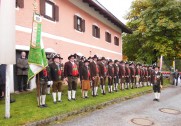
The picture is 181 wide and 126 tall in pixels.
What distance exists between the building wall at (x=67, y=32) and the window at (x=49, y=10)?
11.4 inches

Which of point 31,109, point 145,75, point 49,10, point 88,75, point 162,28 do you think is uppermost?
point 162,28

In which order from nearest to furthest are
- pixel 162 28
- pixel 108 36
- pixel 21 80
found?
pixel 21 80 < pixel 108 36 < pixel 162 28

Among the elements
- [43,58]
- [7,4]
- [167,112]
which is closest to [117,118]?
[167,112]

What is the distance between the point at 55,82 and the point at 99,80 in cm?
384

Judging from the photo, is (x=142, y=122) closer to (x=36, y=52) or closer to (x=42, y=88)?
(x=42, y=88)

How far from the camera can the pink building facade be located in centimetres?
1385

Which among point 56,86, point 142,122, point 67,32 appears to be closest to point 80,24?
point 67,32

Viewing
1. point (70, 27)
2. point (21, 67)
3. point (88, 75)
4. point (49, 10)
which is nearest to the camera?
point (21, 67)

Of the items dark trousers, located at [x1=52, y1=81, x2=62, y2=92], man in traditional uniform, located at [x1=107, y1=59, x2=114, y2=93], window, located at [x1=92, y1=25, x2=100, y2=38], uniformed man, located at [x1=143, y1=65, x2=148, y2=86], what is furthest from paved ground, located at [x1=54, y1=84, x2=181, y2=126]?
window, located at [x1=92, y1=25, x2=100, y2=38]

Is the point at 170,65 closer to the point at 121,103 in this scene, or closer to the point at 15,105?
the point at 121,103

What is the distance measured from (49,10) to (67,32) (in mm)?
2353

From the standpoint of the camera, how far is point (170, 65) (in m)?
33.3

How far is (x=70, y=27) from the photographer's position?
18641mm

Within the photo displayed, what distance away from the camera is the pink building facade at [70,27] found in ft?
45.4
